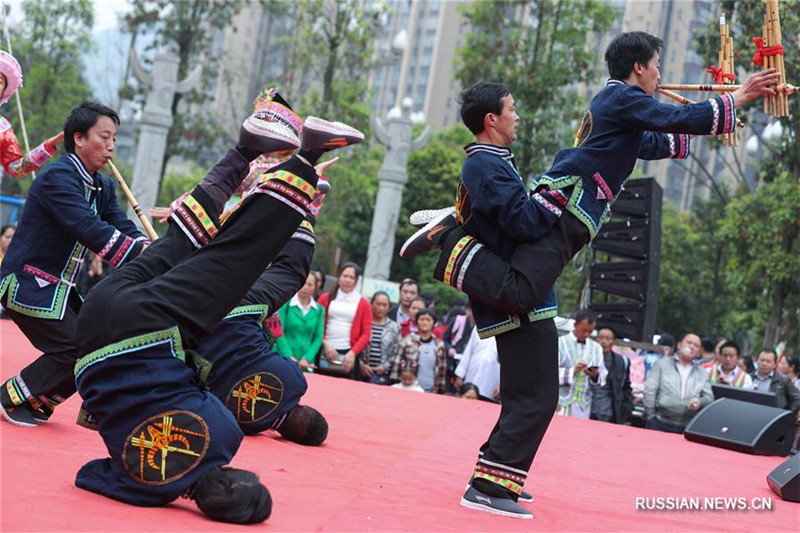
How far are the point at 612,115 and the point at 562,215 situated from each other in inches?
17.5

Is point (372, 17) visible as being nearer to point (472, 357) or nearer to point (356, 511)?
point (472, 357)

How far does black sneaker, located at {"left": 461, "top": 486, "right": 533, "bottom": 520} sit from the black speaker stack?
656 cm

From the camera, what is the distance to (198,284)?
10.5 feet

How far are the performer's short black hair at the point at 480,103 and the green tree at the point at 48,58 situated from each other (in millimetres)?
25132

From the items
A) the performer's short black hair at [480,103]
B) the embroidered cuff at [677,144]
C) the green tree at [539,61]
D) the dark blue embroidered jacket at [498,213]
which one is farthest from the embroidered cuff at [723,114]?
the green tree at [539,61]

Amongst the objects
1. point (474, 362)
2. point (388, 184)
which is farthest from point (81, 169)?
point (388, 184)

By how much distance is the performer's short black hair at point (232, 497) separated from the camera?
2.92 metres

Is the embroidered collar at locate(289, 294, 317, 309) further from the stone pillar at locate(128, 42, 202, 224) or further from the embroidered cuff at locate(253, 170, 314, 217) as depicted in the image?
the stone pillar at locate(128, 42, 202, 224)

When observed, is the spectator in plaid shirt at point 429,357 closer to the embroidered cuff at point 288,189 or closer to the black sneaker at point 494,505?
the black sneaker at point 494,505

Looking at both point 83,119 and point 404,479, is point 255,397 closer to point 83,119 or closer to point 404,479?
point 404,479

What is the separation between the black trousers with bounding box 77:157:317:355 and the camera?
10.3 ft

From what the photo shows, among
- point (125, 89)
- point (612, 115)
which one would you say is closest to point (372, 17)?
point (125, 89)

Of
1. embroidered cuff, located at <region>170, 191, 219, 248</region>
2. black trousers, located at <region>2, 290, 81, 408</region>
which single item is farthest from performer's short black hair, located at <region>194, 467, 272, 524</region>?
black trousers, located at <region>2, 290, 81, 408</region>

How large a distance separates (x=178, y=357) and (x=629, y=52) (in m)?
2.18
